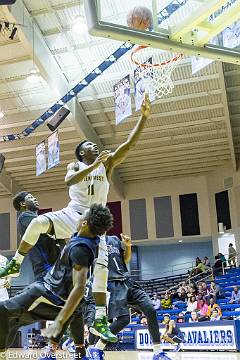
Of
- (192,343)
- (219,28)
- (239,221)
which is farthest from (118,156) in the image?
(239,221)

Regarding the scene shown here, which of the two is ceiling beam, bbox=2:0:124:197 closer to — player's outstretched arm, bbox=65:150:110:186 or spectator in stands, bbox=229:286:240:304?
spectator in stands, bbox=229:286:240:304

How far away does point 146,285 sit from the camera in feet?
76.7

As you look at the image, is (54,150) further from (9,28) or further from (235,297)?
(235,297)

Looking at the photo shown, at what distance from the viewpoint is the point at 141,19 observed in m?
5.59

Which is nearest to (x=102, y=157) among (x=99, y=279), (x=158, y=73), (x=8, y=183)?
(x=99, y=279)

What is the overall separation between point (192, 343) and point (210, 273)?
9.44m

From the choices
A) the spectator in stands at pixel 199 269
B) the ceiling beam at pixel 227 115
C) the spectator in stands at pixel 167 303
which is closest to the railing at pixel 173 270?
the spectator in stands at pixel 199 269

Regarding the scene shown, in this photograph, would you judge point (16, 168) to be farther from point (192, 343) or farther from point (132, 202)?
point (192, 343)

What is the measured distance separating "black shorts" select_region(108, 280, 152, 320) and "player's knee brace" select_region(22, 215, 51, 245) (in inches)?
54.7

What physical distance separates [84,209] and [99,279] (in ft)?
2.43

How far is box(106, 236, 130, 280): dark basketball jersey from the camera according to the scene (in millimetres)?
5605

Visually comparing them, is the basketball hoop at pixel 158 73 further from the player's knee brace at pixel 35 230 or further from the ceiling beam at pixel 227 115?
the player's knee brace at pixel 35 230

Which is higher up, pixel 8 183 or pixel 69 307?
pixel 8 183

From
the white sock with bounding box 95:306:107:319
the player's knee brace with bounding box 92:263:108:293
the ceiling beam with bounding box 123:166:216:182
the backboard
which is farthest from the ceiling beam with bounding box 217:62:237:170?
the white sock with bounding box 95:306:107:319
